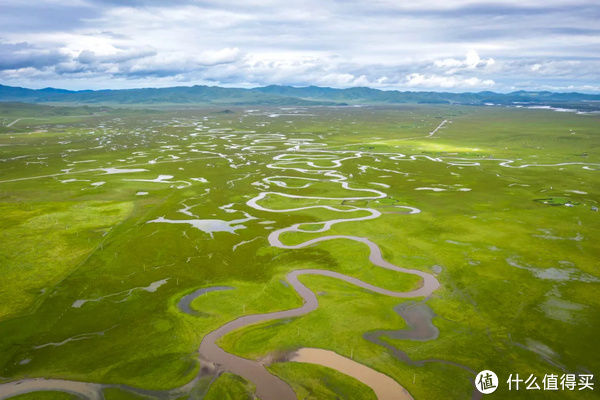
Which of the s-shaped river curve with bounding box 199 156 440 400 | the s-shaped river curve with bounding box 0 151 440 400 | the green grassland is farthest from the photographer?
the green grassland

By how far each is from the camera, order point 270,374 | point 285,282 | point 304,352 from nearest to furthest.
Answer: point 270,374
point 304,352
point 285,282

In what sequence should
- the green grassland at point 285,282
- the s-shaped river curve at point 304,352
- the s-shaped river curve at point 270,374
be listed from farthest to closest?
the green grassland at point 285,282 < the s-shaped river curve at point 304,352 < the s-shaped river curve at point 270,374

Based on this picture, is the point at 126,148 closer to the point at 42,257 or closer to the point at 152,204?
the point at 152,204

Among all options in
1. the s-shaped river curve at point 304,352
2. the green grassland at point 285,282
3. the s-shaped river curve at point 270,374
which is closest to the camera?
the s-shaped river curve at point 270,374

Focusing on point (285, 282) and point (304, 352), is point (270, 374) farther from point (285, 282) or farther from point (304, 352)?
point (285, 282)

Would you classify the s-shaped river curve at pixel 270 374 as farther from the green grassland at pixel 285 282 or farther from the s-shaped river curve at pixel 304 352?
the green grassland at pixel 285 282

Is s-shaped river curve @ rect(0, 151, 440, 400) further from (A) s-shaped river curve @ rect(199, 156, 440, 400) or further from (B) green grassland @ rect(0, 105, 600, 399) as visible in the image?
(B) green grassland @ rect(0, 105, 600, 399)

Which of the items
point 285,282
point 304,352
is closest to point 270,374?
point 304,352

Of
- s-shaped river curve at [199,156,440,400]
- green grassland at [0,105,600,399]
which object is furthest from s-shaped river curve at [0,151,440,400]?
green grassland at [0,105,600,399]

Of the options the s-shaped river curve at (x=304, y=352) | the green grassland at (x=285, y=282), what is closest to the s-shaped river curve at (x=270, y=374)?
the s-shaped river curve at (x=304, y=352)

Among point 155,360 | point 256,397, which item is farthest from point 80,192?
point 256,397

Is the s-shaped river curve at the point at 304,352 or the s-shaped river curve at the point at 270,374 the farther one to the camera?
the s-shaped river curve at the point at 304,352
